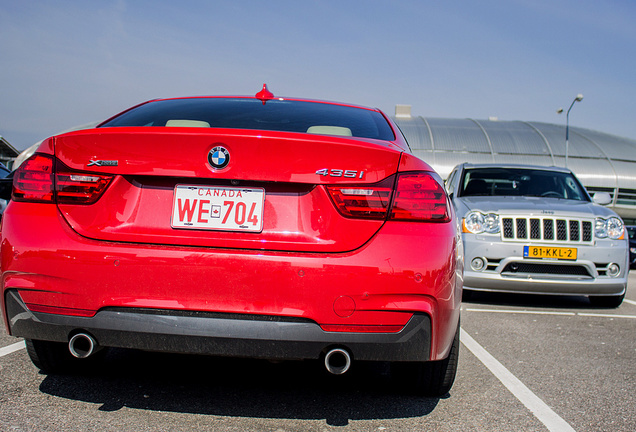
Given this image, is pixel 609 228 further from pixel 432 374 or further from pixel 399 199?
pixel 399 199

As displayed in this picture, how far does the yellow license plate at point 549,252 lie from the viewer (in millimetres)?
5996

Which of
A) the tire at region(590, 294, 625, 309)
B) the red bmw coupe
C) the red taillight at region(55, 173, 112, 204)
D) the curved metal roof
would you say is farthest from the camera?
the curved metal roof

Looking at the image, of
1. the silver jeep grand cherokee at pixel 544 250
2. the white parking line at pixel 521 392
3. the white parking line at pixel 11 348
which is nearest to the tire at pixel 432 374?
the white parking line at pixel 521 392

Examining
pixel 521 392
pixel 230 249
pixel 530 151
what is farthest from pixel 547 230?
pixel 530 151

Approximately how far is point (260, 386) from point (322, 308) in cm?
103

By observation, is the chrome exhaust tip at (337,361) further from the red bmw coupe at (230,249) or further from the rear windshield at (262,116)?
the rear windshield at (262,116)

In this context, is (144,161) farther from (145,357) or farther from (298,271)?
(145,357)

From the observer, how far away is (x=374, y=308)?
2.27 metres

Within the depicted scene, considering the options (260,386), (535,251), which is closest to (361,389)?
(260,386)

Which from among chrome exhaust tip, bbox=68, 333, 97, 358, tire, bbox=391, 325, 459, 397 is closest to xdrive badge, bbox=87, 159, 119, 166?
chrome exhaust tip, bbox=68, 333, 97, 358

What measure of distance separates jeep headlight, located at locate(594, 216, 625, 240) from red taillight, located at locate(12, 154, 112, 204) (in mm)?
5333

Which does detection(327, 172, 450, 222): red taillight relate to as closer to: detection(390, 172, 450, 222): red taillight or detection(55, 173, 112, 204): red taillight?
detection(390, 172, 450, 222): red taillight

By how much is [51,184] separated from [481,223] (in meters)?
4.73

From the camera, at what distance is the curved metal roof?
43.1 metres
